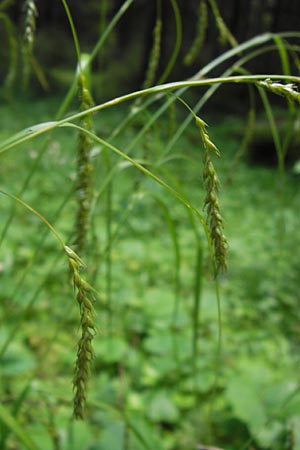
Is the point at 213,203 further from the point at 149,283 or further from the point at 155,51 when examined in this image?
the point at 149,283

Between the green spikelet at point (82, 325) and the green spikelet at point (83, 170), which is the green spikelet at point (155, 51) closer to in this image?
the green spikelet at point (83, 170)

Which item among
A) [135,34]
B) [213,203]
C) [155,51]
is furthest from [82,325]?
[135,34]

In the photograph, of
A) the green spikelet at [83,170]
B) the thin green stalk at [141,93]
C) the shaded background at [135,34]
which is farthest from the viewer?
the shaded background at [135,34]

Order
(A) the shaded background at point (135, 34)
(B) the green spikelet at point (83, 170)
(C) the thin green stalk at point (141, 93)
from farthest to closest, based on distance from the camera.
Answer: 1. (A) the shaded background at point (135, 34)
2. (B) the green spikelet at point (83, 170)
3. (C) the thin green stalk at point (141, 93)

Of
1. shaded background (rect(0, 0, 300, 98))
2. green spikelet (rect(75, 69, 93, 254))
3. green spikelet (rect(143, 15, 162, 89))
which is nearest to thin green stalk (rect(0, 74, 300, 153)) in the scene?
green spikelet (rect(75, 69, 93, 254))

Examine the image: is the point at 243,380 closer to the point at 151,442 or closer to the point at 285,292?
the point at 151,442

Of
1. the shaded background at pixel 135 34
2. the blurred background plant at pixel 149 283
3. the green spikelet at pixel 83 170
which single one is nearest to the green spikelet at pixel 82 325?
the blurred background plant at pixel 149 283
